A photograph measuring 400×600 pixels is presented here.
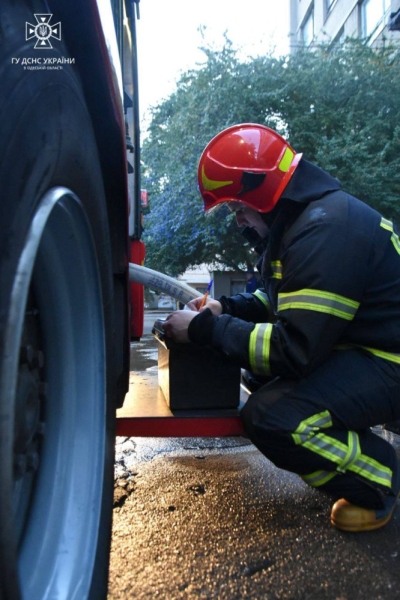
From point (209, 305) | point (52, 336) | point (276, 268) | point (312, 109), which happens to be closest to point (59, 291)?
point (52, 336)

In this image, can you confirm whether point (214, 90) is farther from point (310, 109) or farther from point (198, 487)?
point (198, 487)

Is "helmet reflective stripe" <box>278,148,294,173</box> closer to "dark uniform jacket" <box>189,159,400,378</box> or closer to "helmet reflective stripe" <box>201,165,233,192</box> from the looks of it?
"dark uniform jacket" <box>189,159,400,378</box>

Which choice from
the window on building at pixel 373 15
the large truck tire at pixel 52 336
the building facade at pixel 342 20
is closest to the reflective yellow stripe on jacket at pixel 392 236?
the large truck tire at pixel 52 336

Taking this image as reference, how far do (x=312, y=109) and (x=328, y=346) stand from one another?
11.0 meters

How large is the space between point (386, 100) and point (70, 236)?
12.0 m

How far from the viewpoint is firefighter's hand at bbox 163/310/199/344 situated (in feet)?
6.83

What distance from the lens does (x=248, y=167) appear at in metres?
2.16

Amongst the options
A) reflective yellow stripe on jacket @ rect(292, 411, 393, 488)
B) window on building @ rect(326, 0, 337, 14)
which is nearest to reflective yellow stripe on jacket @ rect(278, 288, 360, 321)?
reflective yellow stripe on jacket @ rect(292, 411, 393, 488)

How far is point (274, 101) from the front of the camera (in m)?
11.6

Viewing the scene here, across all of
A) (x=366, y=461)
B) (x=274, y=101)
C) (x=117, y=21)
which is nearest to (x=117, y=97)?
(x=117, y=21)

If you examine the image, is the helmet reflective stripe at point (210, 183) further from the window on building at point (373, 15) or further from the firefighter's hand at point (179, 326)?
the window on building at point (373, 15)

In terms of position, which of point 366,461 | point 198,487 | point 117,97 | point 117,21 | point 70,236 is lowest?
point 198,487

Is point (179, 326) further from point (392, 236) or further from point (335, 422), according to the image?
point (392, 236)

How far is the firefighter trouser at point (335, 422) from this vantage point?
6.22ft
